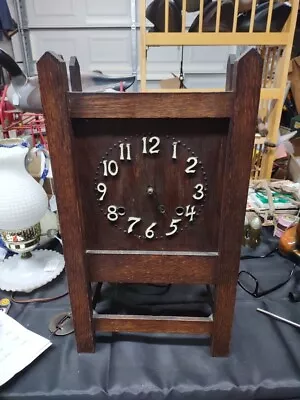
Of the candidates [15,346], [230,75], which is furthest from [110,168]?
[15,346]

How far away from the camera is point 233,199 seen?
46 cm

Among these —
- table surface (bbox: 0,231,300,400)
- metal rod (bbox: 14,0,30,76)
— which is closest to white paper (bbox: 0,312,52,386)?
table surface (bbox: 0,231,300,400)

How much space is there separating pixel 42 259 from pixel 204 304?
39 centimetres

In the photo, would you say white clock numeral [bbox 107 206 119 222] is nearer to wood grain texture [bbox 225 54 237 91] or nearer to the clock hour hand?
the clock hour hand

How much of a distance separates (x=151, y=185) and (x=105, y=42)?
2.58 meters

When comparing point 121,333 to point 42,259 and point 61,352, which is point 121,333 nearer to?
point 61,352

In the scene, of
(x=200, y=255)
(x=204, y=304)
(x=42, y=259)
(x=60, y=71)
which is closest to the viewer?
(x=60, y=71)

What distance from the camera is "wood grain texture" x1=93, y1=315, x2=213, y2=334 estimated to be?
0.56m

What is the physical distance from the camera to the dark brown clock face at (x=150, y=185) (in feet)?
1.52

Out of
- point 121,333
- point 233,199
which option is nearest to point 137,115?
point 233,199

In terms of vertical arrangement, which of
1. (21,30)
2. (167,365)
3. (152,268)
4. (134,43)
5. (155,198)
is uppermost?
(21,30)

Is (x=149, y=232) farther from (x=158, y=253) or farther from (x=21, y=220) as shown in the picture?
(x=21, y=220)

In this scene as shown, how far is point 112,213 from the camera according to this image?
504 mm

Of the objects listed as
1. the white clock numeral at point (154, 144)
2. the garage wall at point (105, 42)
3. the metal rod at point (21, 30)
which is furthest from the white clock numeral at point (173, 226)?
the metal rod at point (21, 30)
